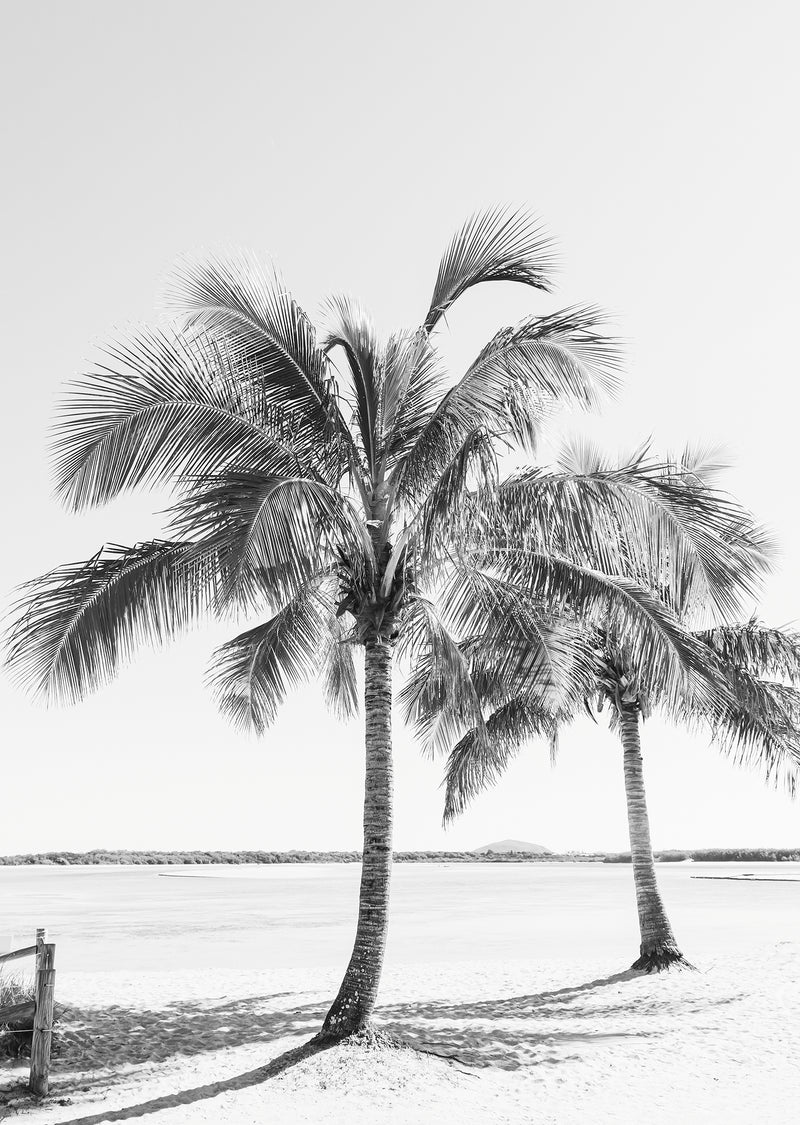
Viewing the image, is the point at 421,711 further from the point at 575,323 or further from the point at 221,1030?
the point at 575,323

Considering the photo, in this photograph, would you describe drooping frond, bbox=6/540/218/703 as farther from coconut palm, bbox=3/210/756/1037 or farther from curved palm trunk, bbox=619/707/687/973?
curved palm trunk, bbox=619/707/687/973

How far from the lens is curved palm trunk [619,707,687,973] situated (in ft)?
47.6

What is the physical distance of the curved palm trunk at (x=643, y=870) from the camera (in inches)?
571

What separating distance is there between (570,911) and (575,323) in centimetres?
2269

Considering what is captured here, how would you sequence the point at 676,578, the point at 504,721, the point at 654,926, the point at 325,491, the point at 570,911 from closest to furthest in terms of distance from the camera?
the point at 325,491
the point at 676,578
the point at 654,926
the point at 504,721
the point at 570,911

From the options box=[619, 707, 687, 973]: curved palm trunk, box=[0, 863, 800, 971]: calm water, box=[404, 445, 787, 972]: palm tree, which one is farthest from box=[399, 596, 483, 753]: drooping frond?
box=[0, 863, 800, 971]: calm water

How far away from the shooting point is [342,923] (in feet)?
80.1

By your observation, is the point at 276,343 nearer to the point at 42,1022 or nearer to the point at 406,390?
the point at 406,390

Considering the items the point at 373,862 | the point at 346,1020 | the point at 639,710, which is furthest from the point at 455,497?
the point at 639,710

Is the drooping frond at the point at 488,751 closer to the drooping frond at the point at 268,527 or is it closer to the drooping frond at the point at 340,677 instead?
the drooping frond at the point at 340,677

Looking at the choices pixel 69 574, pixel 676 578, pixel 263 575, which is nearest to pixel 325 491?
pixel 263 575

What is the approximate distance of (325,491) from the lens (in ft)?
30.5

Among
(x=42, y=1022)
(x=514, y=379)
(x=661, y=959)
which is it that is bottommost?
(x=661, y=959)

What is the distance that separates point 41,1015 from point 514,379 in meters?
7.18
